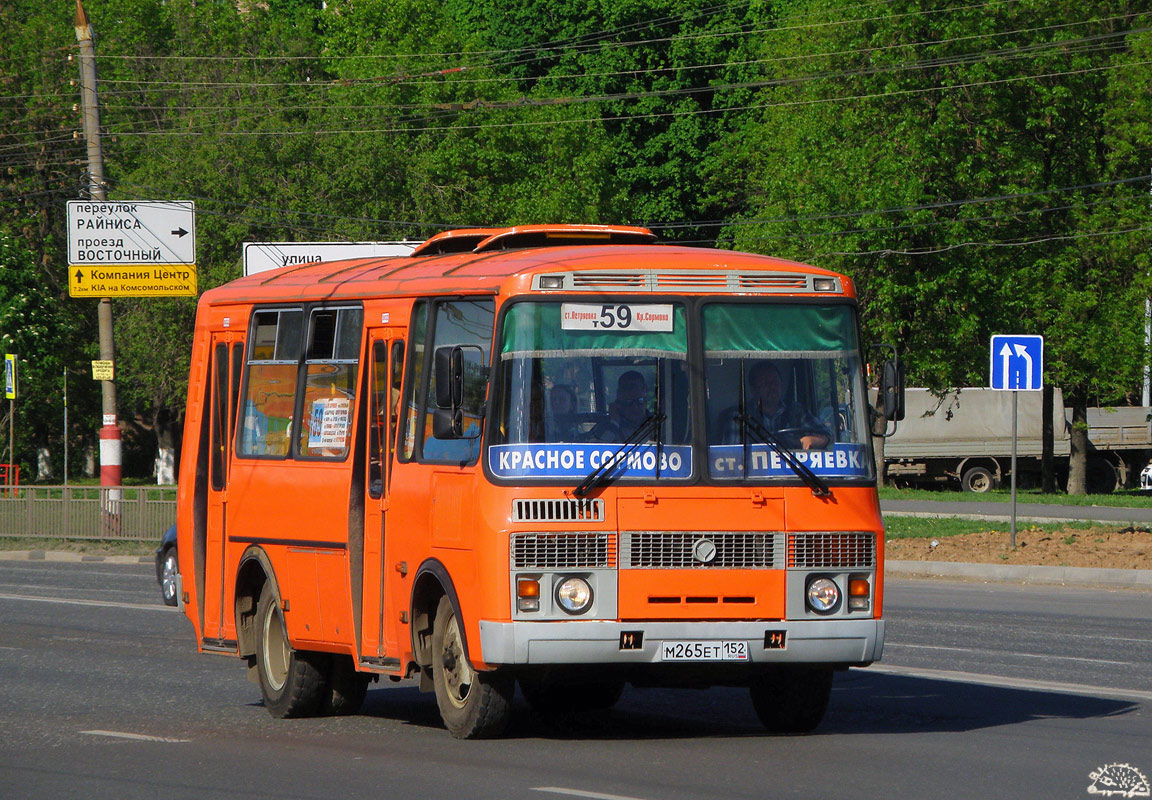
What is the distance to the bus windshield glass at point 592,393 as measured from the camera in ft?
32.8

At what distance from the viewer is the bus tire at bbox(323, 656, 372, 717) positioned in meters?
12.1

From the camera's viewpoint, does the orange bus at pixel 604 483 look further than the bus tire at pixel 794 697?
No

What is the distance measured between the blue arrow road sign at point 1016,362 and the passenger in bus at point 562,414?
17218 millimetres

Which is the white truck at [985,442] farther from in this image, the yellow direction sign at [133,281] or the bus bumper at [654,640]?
the bus bumper at [654,640]

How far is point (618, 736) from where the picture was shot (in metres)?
10.7

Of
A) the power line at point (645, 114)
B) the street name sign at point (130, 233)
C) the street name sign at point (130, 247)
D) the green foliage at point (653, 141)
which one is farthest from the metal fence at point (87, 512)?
the power line at point (645, 114)

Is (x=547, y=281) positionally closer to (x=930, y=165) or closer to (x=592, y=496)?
(x=592, y=496)

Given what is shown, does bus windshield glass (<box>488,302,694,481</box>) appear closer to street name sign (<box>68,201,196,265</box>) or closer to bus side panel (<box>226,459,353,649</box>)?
bus side panel (<box>226,459,353,649</box>)

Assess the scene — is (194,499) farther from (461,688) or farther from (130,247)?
(130,247)

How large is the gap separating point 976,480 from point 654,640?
45201 millimetres

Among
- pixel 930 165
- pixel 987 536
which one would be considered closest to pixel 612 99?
pixel 930 165

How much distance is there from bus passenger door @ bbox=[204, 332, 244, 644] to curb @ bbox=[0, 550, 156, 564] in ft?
63.2

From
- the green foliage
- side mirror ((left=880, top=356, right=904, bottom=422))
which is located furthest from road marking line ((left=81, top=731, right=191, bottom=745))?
the green foliage

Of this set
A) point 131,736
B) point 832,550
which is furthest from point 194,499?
point 832,550
